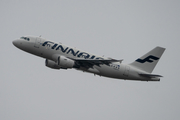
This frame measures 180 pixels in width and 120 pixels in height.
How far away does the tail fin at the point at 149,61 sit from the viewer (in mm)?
48675

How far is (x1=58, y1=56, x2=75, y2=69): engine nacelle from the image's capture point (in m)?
42.2

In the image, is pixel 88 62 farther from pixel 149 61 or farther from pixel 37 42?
pixel 149 61

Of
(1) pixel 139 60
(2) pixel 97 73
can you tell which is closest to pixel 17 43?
(2) pixel 97 73

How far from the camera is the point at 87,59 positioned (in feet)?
143

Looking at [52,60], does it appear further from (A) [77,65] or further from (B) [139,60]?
(B) [139,60]

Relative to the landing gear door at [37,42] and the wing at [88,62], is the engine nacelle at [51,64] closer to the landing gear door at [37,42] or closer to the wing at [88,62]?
the landing gear door at [37,42]

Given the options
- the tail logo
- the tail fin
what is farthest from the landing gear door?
the tail logo

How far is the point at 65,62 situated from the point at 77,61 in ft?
7.54

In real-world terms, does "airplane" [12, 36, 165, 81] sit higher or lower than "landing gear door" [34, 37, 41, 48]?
lower

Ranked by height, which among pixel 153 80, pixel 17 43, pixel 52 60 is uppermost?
pixel 17 43

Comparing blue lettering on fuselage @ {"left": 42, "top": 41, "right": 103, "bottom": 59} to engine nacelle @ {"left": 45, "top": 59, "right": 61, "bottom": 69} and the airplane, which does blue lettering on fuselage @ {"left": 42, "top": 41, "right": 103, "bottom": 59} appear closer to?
the airplane

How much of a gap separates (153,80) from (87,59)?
13.5 metres

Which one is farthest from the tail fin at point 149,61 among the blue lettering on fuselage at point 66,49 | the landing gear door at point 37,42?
the landing gear door at point 37,42

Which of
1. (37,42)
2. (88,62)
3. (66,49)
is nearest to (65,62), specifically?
(66,49)
